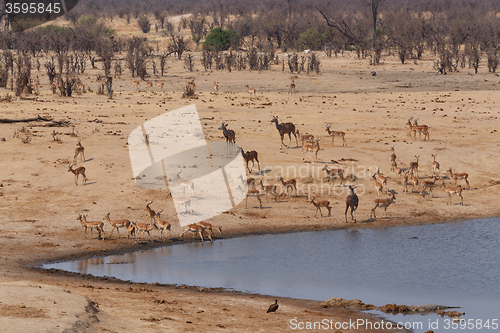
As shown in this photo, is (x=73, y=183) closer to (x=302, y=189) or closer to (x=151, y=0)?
(x=302, y=189)

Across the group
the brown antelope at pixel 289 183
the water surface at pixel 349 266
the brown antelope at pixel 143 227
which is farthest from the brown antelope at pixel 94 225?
the brown antelope at pixel 289 183

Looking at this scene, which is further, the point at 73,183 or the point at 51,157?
the point at 51,157

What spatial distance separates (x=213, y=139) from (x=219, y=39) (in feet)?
146

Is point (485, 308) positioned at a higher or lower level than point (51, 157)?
lower

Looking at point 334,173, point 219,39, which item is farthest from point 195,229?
point 219,39

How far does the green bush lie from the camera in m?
70.2

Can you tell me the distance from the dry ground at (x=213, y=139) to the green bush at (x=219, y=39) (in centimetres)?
2350

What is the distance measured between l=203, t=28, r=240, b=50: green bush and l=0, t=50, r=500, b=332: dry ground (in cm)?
2350

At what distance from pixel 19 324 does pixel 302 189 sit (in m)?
14.2

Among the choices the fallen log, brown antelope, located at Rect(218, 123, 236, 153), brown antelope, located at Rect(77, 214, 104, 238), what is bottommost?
brown antelope, located at Rect(77, 214, 104, 238)

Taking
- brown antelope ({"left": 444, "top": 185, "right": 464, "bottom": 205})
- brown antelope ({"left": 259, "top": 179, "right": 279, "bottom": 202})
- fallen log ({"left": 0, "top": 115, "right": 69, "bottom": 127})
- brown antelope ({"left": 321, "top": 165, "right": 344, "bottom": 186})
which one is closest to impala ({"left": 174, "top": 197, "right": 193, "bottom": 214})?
brown antelope ({"left": 259, "top": 179, "right": 279, "bottom": 202})

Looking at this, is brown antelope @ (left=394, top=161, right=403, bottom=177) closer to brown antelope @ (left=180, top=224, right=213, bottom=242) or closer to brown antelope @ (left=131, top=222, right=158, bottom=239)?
brown antelope @ (left=180, top=224, right=213, bottom=242)

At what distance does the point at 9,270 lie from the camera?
1467 centimetres

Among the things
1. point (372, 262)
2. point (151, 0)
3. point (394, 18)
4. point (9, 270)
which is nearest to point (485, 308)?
point (372, 262)
